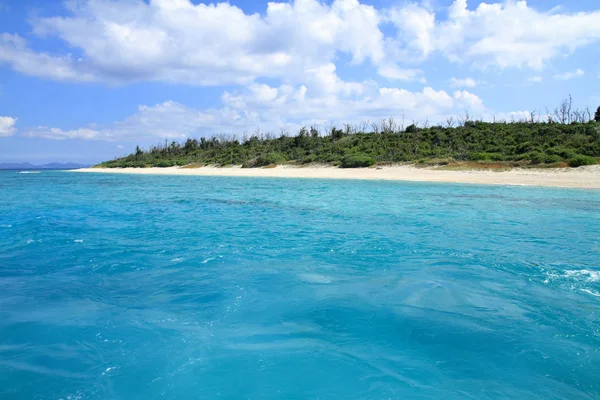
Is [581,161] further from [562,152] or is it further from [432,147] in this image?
[432,147]

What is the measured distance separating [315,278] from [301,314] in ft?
4.88

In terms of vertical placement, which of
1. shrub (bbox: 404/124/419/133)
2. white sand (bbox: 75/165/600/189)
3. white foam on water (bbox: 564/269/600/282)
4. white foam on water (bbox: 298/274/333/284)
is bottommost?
white foam on water (bbox: 564/269/600/282)

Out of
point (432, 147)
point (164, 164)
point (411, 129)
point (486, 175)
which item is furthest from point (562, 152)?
point (164, 164)

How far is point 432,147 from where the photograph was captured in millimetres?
48219

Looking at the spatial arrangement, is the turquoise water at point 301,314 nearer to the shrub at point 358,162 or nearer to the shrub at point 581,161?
the shrub at point 581,161

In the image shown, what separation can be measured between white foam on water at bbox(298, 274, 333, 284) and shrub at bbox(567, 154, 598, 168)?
1252 inches

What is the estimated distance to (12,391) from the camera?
3490 mm

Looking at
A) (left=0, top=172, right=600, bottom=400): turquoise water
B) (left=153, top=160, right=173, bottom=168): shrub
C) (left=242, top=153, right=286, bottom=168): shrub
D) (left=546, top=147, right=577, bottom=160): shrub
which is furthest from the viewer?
(left=153, top=160, right=173, bottom=168): shrub

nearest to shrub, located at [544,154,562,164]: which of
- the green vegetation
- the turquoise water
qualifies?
the green vegetation

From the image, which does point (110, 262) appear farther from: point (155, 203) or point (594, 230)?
point (594, 230)

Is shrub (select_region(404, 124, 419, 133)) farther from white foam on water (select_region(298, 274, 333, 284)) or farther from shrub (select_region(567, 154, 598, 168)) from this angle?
white foam on water (select_region(298, 274, 333, 284))

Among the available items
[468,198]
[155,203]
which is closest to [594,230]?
[468,198]

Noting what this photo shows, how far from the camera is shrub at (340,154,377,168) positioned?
42.1 metres

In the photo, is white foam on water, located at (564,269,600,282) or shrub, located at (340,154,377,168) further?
shrub, located at (340,154,377,168)
